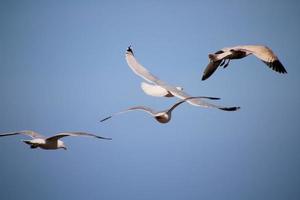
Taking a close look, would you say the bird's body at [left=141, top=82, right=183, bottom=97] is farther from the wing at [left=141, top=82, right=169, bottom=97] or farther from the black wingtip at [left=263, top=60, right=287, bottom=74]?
the black wingtip at [left=263, top=60, right=287, bottom=74]

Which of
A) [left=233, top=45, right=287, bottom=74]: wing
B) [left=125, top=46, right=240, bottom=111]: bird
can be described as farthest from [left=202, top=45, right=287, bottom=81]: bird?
[left=125, top=46, right=240, bottom=111]: bird

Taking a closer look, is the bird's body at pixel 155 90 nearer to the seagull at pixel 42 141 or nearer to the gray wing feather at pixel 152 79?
the gray wing feather at pixel 152 79

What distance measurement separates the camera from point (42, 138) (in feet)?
28.7

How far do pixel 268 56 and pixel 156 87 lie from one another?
5.28 ft

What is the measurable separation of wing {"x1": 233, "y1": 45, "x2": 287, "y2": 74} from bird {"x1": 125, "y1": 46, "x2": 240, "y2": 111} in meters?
1.14

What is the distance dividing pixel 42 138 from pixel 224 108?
3.12 m

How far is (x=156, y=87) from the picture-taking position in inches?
335

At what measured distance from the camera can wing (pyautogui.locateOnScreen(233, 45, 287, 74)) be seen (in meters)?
8.38

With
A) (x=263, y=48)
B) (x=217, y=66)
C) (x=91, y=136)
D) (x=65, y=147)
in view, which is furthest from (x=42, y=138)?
(x=263, y=48)

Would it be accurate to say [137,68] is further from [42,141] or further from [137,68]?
[42,141]

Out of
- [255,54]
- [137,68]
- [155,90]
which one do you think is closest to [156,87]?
[155,90]

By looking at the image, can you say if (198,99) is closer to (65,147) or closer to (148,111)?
(148,111)

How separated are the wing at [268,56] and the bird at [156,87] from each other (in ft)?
3.74

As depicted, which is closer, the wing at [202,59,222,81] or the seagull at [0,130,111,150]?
the seagull at [0,130,111,150]
